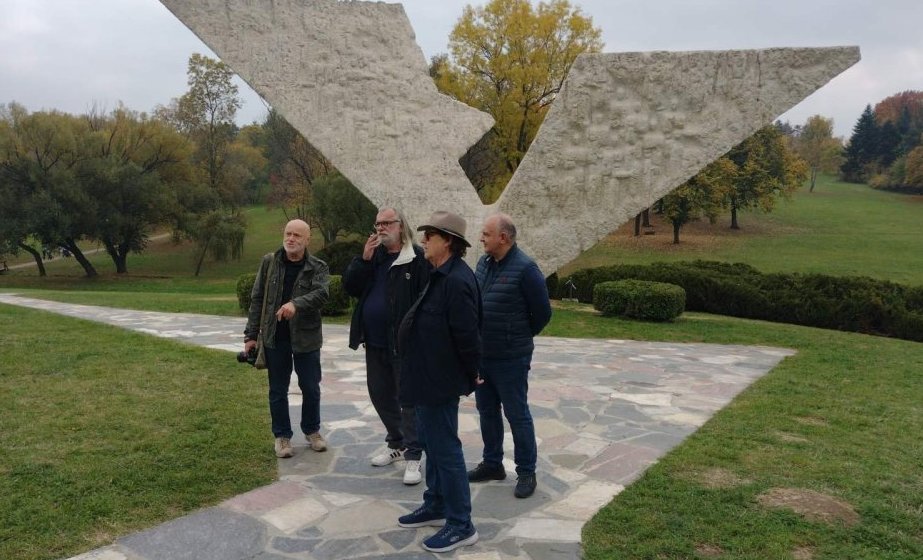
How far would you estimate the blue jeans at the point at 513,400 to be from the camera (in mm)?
4141

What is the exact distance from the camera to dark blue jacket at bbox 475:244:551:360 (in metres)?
4.08

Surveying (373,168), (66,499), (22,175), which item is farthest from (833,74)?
(22,175)

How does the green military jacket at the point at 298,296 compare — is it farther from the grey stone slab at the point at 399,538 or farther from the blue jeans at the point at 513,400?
the grey stone slab at the point at 399,538

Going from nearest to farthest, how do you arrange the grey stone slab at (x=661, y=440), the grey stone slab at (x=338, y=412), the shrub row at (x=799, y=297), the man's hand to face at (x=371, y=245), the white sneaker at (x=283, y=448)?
the man's hand to face at (x=371, y=245)
the white sneaker at (x=283, y=448)
the grey stone slab at (x=661, y=440)
the grey stone slab at (x=338, y=412)
the shrub row at (x=799, y=297)

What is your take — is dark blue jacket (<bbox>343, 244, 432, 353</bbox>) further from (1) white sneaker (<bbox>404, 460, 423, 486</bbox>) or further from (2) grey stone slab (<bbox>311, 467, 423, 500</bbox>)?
(2) grey stone slab (<bbox>311, 467, 423, 500</bbox>)

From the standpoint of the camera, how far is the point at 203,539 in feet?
11.9

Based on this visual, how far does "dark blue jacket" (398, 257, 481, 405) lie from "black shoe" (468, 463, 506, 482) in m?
1.15

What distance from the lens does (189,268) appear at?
34.1 metres

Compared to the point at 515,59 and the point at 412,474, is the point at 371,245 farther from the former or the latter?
the point at 515,59

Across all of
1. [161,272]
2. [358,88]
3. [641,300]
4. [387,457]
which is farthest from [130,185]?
[387,457]

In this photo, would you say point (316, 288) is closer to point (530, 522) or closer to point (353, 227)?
point (530, 522)

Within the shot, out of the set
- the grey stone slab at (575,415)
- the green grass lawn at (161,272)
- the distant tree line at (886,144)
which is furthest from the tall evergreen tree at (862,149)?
the grey stone slab at (575,415)

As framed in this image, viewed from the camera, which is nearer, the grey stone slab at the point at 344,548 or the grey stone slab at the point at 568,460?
the grey stone slab at the point at 344,548

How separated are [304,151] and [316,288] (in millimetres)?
30176
